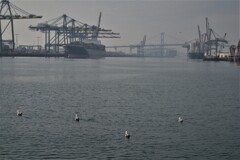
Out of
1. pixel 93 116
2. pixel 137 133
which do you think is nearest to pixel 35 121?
pixel 93 116

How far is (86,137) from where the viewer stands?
25391mm

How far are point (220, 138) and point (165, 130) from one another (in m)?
3.33

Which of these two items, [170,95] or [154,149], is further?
[170,95]

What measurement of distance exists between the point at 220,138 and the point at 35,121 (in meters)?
11.2

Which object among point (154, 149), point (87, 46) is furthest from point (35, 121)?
point (87, 46)

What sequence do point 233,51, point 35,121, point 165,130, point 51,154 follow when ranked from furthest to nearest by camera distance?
point 233,51 < point 35,121 < point 165,130 < point 51,154

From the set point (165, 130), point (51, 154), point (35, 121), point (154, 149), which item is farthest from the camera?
point (35, 121)

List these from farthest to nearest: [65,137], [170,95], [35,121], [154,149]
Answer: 1. [170,95]
2. [35,121]
3. [65,137]
4. [154,149]

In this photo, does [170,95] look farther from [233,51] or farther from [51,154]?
[233,51]

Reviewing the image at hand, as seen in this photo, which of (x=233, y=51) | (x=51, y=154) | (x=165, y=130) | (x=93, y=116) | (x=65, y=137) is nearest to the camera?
(x=51, y=154)

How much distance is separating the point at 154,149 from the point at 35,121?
31.3 ft

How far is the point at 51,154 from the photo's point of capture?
21.8 metres

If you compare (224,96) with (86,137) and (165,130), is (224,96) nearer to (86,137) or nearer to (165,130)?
(165,130)

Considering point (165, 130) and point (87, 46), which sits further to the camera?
point (87, 46)
